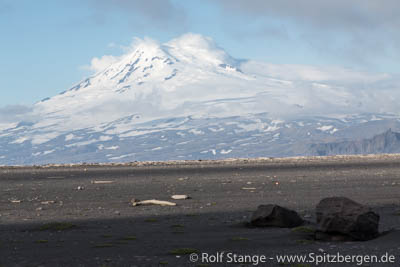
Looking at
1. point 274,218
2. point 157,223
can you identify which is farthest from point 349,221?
point 157,223

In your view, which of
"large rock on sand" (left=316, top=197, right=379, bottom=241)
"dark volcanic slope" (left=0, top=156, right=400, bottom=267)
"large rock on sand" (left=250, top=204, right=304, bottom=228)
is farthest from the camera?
"large rock on sand" (left=250, top=204, right=304, bottom=228)

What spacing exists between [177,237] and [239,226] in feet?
9.65

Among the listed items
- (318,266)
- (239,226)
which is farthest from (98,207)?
(318,266)

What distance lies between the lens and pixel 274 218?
23109 mm

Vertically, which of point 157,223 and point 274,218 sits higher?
point 274,218

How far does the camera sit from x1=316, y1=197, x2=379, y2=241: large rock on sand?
1986 cm

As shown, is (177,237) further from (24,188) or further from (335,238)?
(24,188)

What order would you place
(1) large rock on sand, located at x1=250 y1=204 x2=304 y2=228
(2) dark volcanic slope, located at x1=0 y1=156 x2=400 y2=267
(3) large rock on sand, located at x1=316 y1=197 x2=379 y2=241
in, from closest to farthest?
(2) dark volcanic slope, located at x1=0 y1=156 x2=400 y2=267
(3) large rock on sand, located at x1=316 y1=197 x2=379 y2=241
(1) large rock on sand, located at x1=250 y1=204 x2=304 y2=228

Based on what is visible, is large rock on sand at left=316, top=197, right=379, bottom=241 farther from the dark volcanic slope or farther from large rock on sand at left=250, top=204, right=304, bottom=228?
large rock on sand at left=250, top=204, right=304, bottom=228

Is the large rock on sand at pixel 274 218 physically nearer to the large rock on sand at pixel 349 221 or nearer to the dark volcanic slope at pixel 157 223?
the dark volcanic slope at pixel 157 223

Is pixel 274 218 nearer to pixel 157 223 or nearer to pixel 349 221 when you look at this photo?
pixel 349 221

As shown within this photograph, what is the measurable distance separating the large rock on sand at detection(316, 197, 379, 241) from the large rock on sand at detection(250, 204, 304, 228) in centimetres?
286

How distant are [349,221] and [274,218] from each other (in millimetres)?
3661

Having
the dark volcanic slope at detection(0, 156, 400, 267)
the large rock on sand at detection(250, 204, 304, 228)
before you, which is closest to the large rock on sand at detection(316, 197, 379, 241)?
the dark volcanic slope at detection(0, 156, 400, 267)
